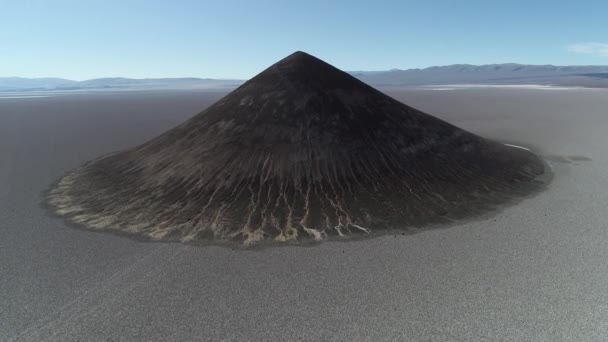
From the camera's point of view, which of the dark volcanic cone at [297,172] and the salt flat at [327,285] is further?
the dark volcanic cone at [297,172]

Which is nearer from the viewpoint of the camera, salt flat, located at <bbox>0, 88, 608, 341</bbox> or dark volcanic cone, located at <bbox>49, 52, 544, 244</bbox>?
salt flat, located at <bbox>0, 88, 608, 341</bbox>

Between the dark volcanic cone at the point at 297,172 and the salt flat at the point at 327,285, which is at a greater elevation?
the dark volcanic cone at the point at 297,172

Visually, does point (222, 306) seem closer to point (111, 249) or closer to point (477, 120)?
point (111, 249)

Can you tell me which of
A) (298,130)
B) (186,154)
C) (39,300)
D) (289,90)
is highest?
(289,90)

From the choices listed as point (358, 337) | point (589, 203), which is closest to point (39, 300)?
point (358, 337)

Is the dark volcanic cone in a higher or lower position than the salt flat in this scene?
higher
